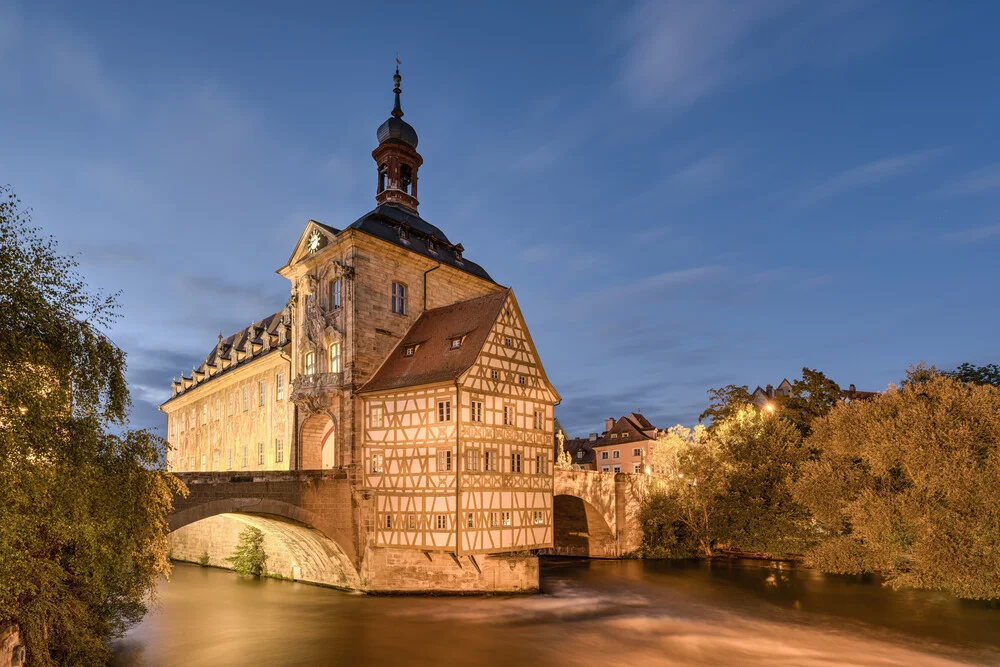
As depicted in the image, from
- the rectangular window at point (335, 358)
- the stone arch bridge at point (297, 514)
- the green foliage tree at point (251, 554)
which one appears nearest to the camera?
the stone arch bridge at point (297, 514)

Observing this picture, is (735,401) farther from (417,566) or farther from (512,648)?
(512,648)

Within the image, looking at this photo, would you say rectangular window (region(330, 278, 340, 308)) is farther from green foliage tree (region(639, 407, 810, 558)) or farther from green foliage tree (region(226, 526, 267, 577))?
green foliage tree (region(639, 407, 810, 558))

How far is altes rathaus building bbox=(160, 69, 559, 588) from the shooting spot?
24797 millimetres

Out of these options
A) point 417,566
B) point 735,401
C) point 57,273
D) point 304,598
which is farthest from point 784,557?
point 57,273

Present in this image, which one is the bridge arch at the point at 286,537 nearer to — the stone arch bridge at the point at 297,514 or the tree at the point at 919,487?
the stone arch bridge at the point at 297,514

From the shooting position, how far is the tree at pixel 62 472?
30.1ft

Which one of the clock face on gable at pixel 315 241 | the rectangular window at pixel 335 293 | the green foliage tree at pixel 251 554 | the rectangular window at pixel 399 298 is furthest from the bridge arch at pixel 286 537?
the clock face on gable at pixel 315 241

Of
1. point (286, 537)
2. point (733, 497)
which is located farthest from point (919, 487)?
point (286, 537)

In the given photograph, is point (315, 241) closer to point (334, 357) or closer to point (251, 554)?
point (334, 357)

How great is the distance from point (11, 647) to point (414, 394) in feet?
51.8

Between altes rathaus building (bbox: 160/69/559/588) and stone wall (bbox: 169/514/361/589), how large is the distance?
6.60 feet

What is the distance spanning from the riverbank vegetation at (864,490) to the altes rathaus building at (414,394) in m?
11.6

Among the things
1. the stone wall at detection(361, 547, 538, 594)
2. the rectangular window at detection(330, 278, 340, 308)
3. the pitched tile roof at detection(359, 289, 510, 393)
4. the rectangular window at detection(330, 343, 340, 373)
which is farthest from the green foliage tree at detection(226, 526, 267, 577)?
the rectangular window at detection(330, 278, 340, 308)

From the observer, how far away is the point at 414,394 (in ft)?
84.6
